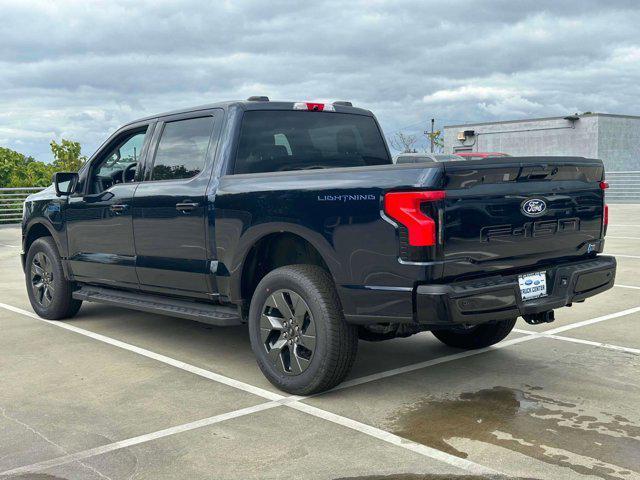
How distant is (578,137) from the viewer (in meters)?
37.8

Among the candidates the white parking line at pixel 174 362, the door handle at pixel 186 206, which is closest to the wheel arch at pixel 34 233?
the white parking line at pixel 174 362

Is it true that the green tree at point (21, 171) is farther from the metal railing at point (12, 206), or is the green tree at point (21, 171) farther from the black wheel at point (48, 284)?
the black wheel at point (48, 284)

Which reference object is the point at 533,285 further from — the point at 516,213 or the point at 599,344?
the point at 599,344

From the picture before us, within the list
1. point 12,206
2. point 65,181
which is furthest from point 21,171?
point 65,181

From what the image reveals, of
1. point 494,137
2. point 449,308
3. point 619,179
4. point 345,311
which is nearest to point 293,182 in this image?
point 345,311

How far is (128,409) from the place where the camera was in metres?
4.70

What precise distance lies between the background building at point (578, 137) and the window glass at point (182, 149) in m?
33.1

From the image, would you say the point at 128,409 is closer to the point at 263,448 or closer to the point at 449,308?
the point at 263,448

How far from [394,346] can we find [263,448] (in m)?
2.52

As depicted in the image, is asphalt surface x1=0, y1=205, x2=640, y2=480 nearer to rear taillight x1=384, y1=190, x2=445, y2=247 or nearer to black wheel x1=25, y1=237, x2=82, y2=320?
black wheel x1=25, y1=237, x2=82, y2=320

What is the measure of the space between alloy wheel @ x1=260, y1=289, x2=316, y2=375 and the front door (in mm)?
1756

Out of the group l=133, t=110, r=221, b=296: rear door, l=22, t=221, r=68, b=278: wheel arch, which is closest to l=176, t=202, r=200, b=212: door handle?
l=133, t=110, r=221, b=296: rear door

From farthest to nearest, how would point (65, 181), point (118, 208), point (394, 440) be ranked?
point (65, 181) < point (118, 208) < point (394, 440)

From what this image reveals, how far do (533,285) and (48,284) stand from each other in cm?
500
